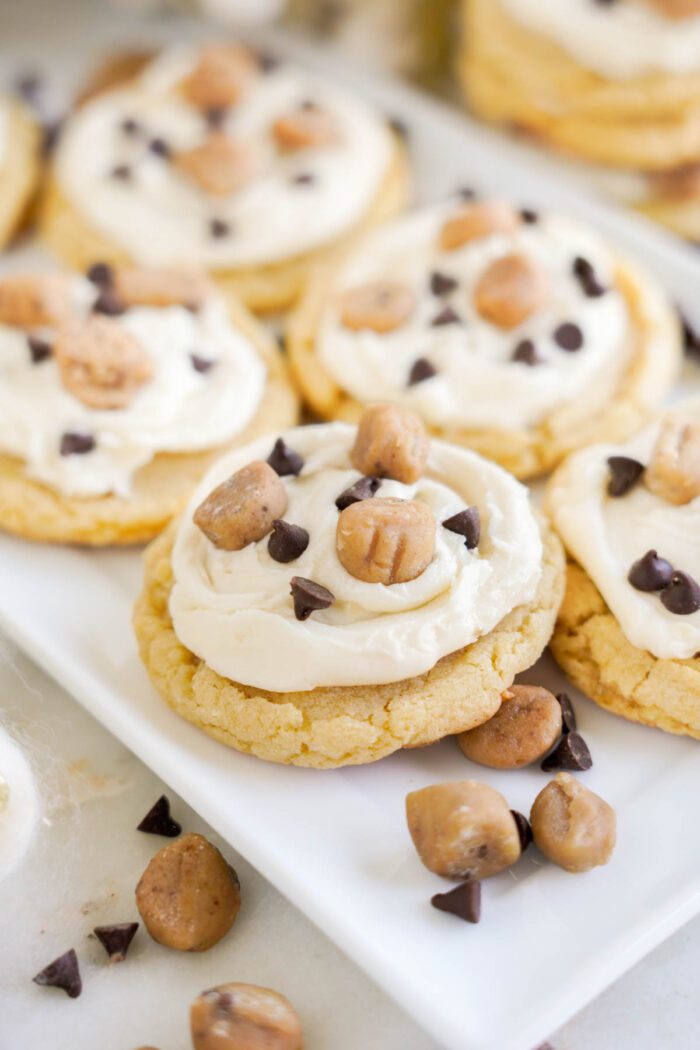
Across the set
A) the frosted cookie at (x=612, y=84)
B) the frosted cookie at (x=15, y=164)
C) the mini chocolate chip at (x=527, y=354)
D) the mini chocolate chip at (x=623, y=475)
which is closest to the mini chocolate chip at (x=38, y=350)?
the frosted cookie at (x=15, y=164)

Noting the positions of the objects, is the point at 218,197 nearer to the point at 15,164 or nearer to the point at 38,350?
the point at 15,164

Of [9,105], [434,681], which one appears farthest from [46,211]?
[434,681]

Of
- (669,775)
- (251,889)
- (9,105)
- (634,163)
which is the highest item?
(634,163)

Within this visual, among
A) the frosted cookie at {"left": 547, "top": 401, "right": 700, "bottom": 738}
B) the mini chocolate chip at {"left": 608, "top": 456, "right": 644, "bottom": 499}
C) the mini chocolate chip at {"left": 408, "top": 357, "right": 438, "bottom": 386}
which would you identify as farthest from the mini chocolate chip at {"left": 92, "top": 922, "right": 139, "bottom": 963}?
the mini chocolate chip at {"left": 408, "top": 357, "right": 438, "bottom": 386}

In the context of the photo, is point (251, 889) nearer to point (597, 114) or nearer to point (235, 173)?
point (235, 173)

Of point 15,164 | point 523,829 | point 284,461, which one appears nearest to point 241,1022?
point 523,829

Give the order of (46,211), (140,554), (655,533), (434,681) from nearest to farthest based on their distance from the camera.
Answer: (434,681)
(655,533)
(140,554)
(46,211)

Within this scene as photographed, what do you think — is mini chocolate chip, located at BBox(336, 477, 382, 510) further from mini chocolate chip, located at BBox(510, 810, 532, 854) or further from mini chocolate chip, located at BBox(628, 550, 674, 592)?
mini chocolate chip, located at BBox(510, 810, 532, 854)
